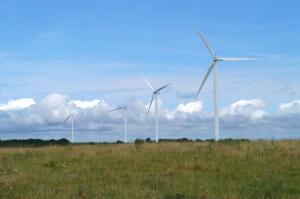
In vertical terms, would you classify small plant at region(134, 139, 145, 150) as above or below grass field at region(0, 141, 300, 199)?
above

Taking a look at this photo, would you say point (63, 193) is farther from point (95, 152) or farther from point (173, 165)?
point (95, 152)

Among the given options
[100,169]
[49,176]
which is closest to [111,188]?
[49,176]

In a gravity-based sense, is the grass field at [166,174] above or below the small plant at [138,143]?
below

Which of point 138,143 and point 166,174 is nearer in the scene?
point 166,174

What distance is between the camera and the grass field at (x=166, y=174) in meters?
15.1

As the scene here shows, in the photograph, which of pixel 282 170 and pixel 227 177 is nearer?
pixel 227 177

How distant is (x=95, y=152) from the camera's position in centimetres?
3241

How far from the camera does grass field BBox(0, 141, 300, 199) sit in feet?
49.4

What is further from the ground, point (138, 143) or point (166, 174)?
point (138, 143)

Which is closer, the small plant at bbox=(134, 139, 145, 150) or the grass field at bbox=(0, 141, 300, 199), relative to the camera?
the grass field at bbox=(0, 141, 300, 199)

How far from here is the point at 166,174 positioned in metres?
21.0

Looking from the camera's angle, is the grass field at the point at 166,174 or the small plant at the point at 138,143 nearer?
the grass field at the point at 166,174

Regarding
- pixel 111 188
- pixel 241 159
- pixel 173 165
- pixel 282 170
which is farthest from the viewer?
pixel 241 159

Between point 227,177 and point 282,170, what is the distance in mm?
3035
